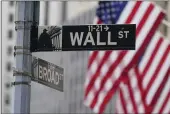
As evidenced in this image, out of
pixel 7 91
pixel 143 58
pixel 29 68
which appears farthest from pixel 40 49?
pixel 7 91

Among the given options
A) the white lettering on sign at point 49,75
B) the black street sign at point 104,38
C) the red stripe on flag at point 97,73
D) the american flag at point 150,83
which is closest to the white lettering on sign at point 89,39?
the black street sign at point 104,38

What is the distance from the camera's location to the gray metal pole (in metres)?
10.5

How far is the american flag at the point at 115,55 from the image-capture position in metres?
29.9

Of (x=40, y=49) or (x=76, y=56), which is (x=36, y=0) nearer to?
(x=40, y=49)

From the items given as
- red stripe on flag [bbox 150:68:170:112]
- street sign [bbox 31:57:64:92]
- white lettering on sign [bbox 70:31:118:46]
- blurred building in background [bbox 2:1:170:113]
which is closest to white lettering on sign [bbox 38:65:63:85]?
street sign [bbox 31:57:64:92]

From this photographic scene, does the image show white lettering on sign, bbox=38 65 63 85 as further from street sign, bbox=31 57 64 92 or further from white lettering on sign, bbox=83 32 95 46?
white lettering on sign, bbox=83 32 95 46

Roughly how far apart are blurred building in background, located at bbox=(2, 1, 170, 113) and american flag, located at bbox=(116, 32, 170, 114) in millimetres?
49034

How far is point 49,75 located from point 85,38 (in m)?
1.13

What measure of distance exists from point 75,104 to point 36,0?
310ft

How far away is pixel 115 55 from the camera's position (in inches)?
1226

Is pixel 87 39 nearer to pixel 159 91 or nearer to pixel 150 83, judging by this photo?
pixel 150 83

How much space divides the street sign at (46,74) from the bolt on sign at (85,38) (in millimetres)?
449

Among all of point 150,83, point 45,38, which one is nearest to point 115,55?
point 150,83

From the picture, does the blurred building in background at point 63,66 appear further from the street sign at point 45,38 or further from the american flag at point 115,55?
the street sign at point 45,38
